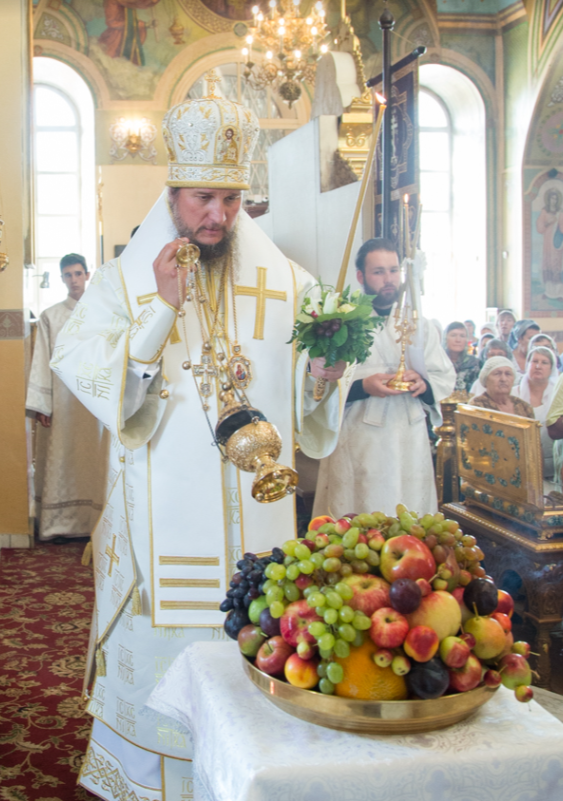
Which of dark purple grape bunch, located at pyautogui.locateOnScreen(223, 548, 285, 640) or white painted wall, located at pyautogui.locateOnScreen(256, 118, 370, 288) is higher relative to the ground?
white painted wall, located at pyautogui.locateOnScreen(256, 118, 370, 288)

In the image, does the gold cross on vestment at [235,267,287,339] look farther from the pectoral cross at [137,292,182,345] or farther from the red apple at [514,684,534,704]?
the red apple at [514,684,534,704]

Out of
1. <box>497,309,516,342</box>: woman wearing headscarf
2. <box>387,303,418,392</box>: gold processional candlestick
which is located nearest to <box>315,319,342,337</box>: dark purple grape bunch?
<box>387,303,418,392</box>: gold processional candlestick

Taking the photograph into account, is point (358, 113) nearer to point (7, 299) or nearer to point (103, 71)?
→ point (7, 299)

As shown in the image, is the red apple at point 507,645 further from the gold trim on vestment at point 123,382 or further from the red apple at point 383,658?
the gold trim on vestment at point 123,382

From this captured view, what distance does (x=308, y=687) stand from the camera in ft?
3.76

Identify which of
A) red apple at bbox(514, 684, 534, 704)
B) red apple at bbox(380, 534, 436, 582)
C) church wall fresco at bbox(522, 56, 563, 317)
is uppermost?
church wall fresco at bbox(522, 56, 563, 317)

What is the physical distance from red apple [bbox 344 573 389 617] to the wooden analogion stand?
2.43 meters

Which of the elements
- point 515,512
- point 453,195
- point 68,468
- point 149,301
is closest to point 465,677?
point 149,301

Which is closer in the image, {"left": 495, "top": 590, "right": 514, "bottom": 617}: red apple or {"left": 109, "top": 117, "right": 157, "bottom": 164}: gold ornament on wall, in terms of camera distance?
{"left": 495, "top": 590, "right": 514, "bottom": 617}: red apple

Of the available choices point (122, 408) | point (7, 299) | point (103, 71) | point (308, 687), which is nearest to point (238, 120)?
Result: point (122, 408)

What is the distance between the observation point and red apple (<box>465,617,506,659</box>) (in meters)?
1.18

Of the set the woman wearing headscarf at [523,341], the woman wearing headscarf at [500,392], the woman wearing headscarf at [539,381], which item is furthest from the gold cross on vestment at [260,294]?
the woman wearing headscarf at [523,341]

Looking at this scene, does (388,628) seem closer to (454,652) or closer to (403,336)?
(454,652)

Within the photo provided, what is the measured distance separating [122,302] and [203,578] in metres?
0.83
